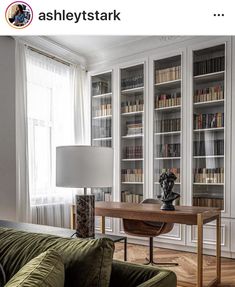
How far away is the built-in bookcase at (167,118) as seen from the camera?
4.15 m

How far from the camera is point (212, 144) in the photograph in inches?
154

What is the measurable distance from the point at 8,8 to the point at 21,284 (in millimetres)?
2904


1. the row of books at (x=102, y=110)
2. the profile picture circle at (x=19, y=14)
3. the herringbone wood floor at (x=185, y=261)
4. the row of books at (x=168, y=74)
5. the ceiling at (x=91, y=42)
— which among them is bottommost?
the herringbone wood floor at (x=185, y=261)

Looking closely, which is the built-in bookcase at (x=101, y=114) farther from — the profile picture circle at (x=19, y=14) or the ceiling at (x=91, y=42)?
the profile picture circle at (x=19, y=14)

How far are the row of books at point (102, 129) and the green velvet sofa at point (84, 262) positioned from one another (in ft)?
10.9

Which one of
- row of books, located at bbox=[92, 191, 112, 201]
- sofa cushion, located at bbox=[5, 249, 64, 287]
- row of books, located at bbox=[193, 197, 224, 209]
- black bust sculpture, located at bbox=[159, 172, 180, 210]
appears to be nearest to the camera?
sofa cushion, located at bbox=[5, 249, 64, 287]

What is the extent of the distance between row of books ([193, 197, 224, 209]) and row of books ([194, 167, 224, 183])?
223 millimetres

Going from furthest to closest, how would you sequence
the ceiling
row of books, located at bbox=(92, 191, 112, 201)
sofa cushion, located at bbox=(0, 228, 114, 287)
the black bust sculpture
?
1. row of books, located at bbox=(92, 191, 112, 201)
2. the ceiling
3. the black bust sculpture
4. sofa cushion, located at bbox=(0, 228, 114, 287)

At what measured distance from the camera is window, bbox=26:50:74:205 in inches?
163

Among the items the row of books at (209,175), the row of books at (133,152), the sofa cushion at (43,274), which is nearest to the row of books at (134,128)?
the row of books at (133,152)

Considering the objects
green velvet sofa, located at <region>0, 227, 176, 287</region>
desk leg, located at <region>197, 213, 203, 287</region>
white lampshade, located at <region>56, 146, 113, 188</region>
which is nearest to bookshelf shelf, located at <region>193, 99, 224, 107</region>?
desk leg, located at <region>197, 213, 203, 287</region>

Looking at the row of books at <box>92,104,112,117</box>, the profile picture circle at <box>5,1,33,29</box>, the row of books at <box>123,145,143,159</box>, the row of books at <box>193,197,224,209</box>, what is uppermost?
the profile picture circle at <box>5,1,33,29</box>

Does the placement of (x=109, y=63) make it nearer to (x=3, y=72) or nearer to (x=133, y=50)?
(x=133, y=50)

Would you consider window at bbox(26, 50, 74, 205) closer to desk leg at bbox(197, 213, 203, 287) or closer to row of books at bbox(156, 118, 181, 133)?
row of books at bbox(156, 118, 181, 133)
